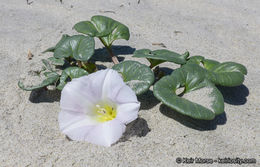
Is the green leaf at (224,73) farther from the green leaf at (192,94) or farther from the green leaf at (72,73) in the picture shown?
the green leaf at (72,73)

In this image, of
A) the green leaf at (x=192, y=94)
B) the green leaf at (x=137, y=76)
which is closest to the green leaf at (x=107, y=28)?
the green leaf at (x=137, y=76)

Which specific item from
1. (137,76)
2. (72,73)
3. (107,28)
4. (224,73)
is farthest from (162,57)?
(107,28)

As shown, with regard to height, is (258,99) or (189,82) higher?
(189,82)

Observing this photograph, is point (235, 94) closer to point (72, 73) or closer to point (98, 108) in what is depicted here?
point (98, 108)

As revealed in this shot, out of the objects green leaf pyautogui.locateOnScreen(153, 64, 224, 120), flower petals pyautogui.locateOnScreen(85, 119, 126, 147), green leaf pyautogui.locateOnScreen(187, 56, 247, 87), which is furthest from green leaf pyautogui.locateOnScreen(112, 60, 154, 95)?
green leaf pyautogui.locateOnScreen(187, 56, 247, 87)

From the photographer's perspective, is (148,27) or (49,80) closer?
(49,80)

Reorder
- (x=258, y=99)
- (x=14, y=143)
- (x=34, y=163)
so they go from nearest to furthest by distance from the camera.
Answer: (x=34, y=163) → (x=14, y=143) → (x=258, y=99)

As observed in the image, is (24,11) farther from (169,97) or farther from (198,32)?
(169,97)

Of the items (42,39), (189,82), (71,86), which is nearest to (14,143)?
(71,86)
